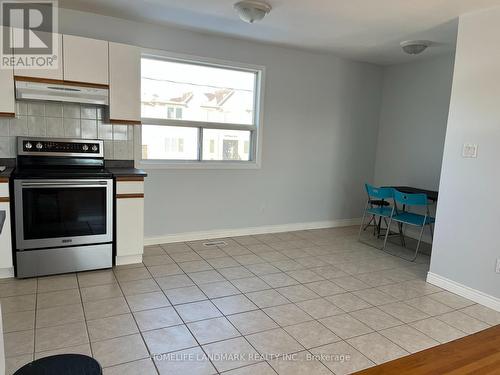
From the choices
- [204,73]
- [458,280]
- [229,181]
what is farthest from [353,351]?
[204,73]

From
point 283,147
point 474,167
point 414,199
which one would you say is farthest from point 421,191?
point 283,147

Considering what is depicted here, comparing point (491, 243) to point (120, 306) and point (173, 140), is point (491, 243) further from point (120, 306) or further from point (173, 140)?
point (173, 140)

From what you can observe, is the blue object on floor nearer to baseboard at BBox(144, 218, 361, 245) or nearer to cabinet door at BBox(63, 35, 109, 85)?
cabinet door at BBox(63, 35, 109, 85)

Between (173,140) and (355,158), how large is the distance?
275 cm

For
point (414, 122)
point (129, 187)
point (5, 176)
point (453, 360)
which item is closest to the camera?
point (453, 360)

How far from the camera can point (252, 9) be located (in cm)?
304

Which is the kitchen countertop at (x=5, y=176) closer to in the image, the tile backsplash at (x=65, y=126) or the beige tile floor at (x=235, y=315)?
the tile backsplash at (x=65, y=126)

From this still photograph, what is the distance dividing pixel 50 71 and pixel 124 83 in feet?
2.01

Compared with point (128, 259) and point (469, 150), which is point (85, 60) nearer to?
point (128, 259)

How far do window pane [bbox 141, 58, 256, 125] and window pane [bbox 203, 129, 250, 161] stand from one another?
144 mm

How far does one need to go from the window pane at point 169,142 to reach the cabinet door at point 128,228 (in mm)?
811

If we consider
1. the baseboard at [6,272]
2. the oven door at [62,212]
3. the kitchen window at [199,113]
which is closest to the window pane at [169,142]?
the kitchen window at [199,113]

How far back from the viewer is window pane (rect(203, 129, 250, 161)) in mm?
4380

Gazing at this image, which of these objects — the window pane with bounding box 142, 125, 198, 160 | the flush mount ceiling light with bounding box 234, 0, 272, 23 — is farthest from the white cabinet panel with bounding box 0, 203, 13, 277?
the flush mount ceiling light with bounding box 234, 0, 272, 23
